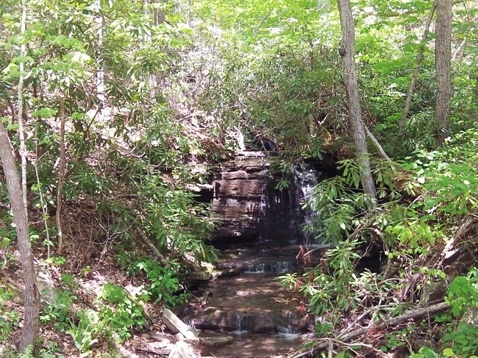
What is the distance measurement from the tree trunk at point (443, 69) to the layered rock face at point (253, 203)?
4.27 meters

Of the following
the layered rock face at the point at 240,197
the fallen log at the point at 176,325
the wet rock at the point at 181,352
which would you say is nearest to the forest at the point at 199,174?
the fallen log at the point at 176,325

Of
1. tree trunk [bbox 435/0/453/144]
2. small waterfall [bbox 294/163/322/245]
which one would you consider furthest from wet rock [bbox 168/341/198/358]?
small waterfall [bbox 294/163/322/245]

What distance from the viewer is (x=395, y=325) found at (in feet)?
18.3

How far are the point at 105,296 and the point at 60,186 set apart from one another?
175 centimetres

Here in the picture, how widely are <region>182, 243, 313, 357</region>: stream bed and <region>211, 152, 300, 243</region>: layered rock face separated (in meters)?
1.88

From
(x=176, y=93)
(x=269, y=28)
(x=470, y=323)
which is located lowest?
(x=470, y=323)

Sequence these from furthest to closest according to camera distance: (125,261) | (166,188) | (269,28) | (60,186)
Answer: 1. (269,28)
2. (166,188)
3. (125,261)
4. (60,186)

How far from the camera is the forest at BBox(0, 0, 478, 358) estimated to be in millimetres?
5270

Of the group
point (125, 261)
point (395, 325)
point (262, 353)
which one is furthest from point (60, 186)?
point (395, 325)

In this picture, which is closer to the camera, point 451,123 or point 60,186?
point 60,186

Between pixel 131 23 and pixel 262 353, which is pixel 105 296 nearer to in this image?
pixel 262 353

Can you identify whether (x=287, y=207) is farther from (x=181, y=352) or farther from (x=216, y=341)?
(x=181, y=352)

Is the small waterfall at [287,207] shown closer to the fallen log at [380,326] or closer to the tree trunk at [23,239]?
the fallen log at [380,326]

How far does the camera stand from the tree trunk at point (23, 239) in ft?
14.8
